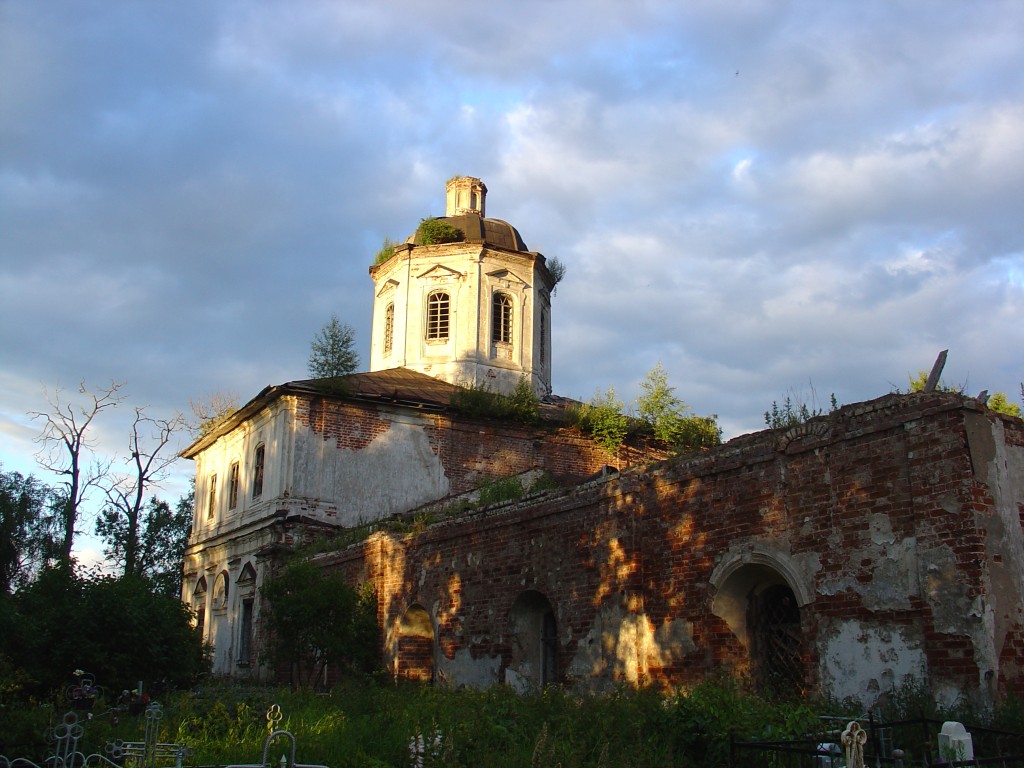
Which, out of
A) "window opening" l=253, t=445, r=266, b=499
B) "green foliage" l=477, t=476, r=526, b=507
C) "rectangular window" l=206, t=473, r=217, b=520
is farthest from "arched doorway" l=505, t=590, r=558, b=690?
"rectangular window" l=206, t=473, r=217, b=520

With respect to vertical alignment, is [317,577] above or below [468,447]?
below

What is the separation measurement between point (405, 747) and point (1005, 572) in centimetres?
564

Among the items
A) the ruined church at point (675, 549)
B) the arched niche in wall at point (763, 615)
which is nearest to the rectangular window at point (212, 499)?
the ruined church at point (675, 549)

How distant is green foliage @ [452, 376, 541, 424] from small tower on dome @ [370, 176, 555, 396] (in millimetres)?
1490

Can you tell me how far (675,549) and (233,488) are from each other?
62.3 ft

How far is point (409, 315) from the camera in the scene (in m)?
28.1

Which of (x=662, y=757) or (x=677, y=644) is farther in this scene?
(x=677, y=644)

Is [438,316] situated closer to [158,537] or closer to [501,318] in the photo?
[501,318]

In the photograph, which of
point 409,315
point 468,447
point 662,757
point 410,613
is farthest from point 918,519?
point 409,315

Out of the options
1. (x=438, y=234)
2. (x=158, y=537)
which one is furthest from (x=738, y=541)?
(x=158, y=537)

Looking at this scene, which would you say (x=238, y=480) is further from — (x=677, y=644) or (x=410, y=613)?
(x=677, y=644)

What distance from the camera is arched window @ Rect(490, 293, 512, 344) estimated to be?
28094 millimetres

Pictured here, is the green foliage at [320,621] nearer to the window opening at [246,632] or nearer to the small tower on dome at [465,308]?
the window opening at [246,632]

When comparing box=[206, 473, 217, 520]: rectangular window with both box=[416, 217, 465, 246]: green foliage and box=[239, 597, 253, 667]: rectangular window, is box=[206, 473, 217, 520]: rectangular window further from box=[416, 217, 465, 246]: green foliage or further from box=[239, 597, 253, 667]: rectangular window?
box=[416, 217, 465, 246]: green foliage
